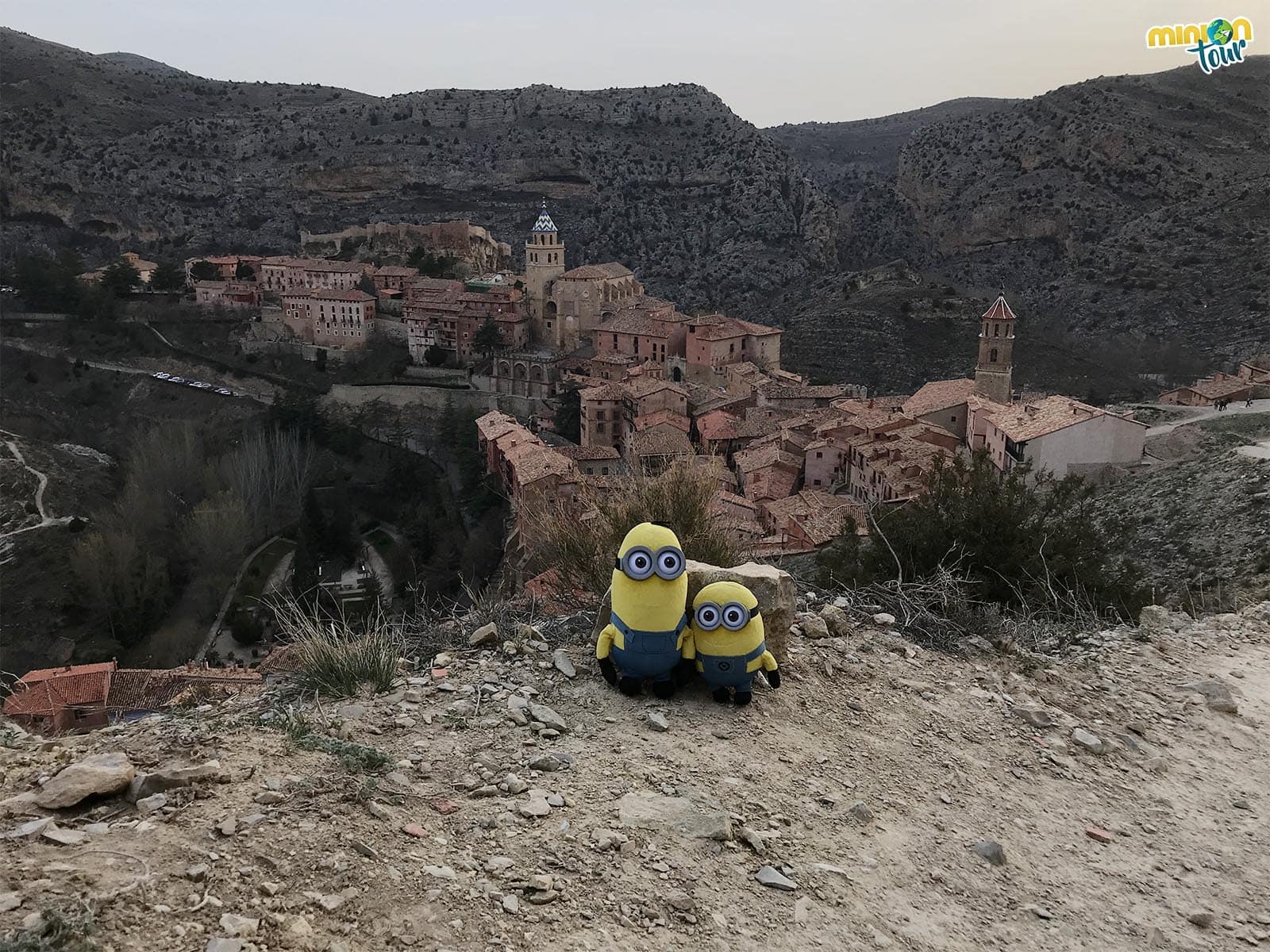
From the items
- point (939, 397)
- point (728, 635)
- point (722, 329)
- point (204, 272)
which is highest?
point (204, 272)

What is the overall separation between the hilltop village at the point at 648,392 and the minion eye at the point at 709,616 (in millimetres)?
2585

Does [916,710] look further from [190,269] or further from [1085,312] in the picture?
[190,269]

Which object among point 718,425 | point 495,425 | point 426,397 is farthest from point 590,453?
point 426,397

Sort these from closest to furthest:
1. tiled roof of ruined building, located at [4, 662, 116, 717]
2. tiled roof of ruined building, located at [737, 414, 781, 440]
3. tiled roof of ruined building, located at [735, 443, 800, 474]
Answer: tiled roof of ruined building, located at [4, 662, 116, 717]
tiled roof of ruined building, located at [735, 443, 800, 474]
tiled roof of ruined building, located at [737, 414, 781, 440]

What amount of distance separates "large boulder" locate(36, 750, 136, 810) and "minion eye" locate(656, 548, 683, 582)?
2068 millimetres

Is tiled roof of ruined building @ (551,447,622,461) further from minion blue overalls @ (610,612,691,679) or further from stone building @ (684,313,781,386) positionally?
minion blue overalls @ (610,612,691,679)

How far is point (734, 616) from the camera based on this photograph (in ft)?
12.7

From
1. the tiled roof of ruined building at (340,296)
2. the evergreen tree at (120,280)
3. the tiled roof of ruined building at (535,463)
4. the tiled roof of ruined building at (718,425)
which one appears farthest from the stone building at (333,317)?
the tiled roof of ruined building at (718,425)

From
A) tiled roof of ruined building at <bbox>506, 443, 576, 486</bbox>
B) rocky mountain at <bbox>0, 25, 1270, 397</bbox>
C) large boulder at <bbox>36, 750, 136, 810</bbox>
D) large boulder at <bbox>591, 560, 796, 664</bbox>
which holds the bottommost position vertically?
tiled roof of ruined building at <bbox>506, 443, 576, 486</bbox>

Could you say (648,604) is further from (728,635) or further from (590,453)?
(590,453)

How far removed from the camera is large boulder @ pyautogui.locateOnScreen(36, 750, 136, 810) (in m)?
2.71

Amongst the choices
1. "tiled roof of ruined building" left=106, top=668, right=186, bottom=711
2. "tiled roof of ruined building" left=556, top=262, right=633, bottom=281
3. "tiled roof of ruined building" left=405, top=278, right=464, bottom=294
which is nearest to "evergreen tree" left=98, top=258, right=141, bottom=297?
"tiled roof of ruined building" left=405, top=278, right=464, bottom=294

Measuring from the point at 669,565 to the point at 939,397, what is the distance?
24095mm

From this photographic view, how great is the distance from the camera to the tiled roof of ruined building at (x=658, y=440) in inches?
931
